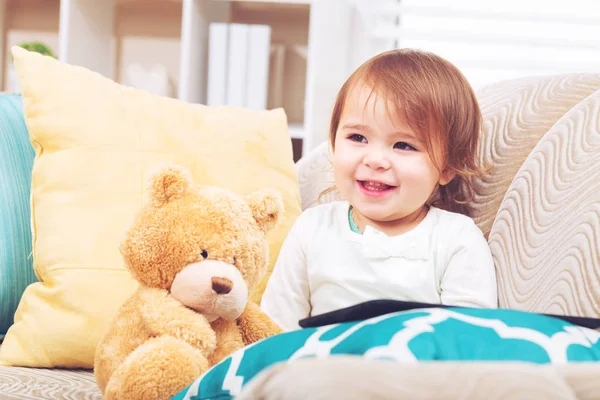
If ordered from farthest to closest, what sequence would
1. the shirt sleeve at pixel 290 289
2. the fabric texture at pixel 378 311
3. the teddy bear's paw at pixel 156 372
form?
1. the shirt sleeve at pixel 290 289
2. the teddy bear's paw at pixel 156 372
3. the fabric texture at pixel 378 311

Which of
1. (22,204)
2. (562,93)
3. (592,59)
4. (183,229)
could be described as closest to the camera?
(183,229)

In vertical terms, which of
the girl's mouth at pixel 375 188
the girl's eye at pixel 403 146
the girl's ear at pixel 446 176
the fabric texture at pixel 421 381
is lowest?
the fabric texture at pixel 421 381

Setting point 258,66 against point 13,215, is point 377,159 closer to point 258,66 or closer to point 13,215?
point 13,215

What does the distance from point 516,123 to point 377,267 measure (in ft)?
0.96

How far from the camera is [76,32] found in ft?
6.82

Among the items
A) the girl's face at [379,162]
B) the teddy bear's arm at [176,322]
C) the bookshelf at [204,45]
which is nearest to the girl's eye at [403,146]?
the girl's face at [379,162]

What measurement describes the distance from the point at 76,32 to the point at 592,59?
1578 mm

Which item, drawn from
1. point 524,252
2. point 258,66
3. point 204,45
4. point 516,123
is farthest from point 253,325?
point 204,45

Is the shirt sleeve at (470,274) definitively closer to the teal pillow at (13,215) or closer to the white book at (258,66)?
the teal pillow at (13,215)

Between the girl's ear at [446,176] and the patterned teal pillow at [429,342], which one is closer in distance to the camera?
the patterned teal pillow at [429,342]

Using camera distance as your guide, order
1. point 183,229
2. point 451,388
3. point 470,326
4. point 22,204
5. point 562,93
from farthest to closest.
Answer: point 22,204 → point 562,93 → point 183,229 → point 470,326 → point 451,388

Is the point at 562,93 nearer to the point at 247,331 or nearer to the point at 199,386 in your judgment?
the point at 247,331

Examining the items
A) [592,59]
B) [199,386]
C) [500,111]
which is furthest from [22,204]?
[592,59]

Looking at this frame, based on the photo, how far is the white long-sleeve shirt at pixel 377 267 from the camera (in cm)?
96
